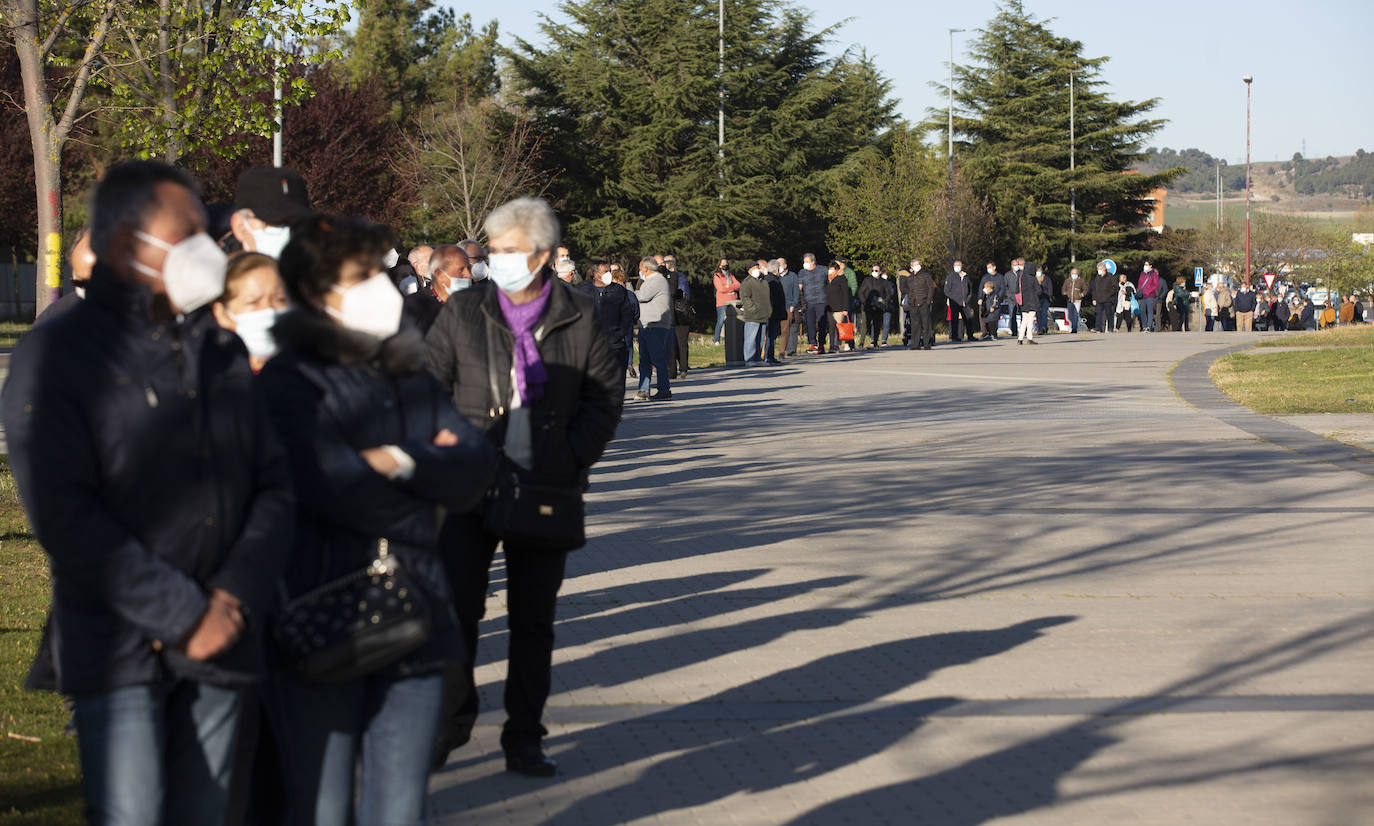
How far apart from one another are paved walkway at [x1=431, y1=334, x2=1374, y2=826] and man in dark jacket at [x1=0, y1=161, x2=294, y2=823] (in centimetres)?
183

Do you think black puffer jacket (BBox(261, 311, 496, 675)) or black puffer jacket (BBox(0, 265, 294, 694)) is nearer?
black puffer jacket (BBox(0, 265, 294, 694))

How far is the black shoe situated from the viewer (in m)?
5.23

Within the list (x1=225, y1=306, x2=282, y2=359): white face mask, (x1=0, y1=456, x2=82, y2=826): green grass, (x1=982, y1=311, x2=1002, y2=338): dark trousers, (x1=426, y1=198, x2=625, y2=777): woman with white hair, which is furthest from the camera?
(x1=982, y1=311, x2=1002, y2=338): dark trousers

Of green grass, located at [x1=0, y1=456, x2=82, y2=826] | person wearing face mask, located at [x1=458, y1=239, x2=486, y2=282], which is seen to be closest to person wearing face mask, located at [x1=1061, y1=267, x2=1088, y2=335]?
person wearing face mask, located at [x1=458, y1=239, x2=486, y2=282]

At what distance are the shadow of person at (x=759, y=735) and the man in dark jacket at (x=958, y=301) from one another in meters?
30.0

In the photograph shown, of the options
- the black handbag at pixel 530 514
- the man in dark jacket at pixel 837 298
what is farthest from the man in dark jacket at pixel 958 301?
the black handbag at pixel 530 514

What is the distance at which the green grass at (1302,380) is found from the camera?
1866 centimetres

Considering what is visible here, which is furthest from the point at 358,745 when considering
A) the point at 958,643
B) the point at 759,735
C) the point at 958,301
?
the point at 958,301

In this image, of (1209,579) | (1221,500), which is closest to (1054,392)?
(1221,500)

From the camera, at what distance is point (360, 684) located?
3.40m

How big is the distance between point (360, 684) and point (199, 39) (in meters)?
13.7

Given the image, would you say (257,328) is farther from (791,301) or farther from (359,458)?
(791,301)

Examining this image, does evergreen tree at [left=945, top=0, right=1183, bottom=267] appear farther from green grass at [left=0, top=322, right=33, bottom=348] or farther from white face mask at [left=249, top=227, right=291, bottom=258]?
white face mask at [left=249, top=227, right=291, bottom=258]

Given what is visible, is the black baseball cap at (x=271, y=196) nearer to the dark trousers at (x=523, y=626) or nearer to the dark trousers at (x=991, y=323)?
→ the dark trousers at (x=523, y=626)
